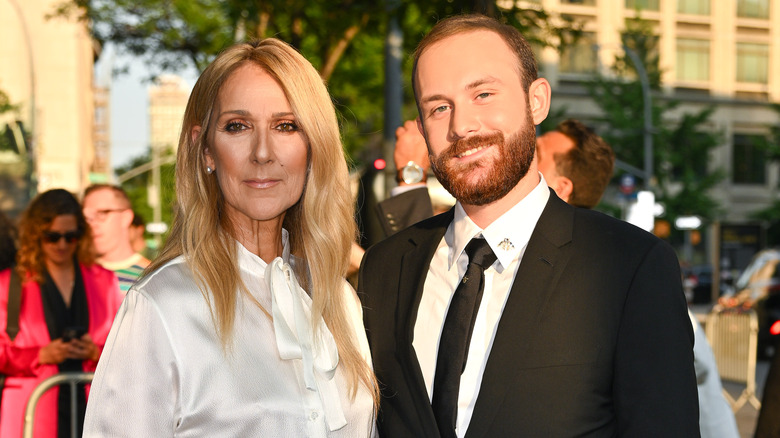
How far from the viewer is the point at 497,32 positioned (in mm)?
2721

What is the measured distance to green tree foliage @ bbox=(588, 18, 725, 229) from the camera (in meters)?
36.8

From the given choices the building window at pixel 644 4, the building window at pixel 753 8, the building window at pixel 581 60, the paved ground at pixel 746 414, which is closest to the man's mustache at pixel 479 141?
the paved ground at pixel 746 414

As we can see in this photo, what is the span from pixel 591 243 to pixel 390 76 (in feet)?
30.6

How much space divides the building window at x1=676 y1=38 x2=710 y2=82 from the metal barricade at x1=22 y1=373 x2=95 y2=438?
48397 millimetres

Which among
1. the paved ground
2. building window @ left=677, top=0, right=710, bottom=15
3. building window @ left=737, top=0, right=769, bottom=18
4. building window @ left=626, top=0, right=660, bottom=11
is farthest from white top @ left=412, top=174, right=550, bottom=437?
building window @ left=737, top=0, right=769, bottom=18

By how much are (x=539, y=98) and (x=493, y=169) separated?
0.29 metres

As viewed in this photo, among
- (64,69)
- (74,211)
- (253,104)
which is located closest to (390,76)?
(74,211)

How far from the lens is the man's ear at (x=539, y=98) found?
276cm

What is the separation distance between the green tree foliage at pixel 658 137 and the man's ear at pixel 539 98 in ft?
114

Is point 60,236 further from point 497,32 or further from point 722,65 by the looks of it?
point 722,65

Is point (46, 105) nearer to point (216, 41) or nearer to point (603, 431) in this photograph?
point (216, 41)

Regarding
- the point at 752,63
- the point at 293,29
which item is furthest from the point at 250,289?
the point at 752,63

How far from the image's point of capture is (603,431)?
2361 millimetres

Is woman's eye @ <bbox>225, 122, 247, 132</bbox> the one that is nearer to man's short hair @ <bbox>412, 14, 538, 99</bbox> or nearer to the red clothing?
man's short hair @ <bbox>412, 14, 538, 99</bbox>
